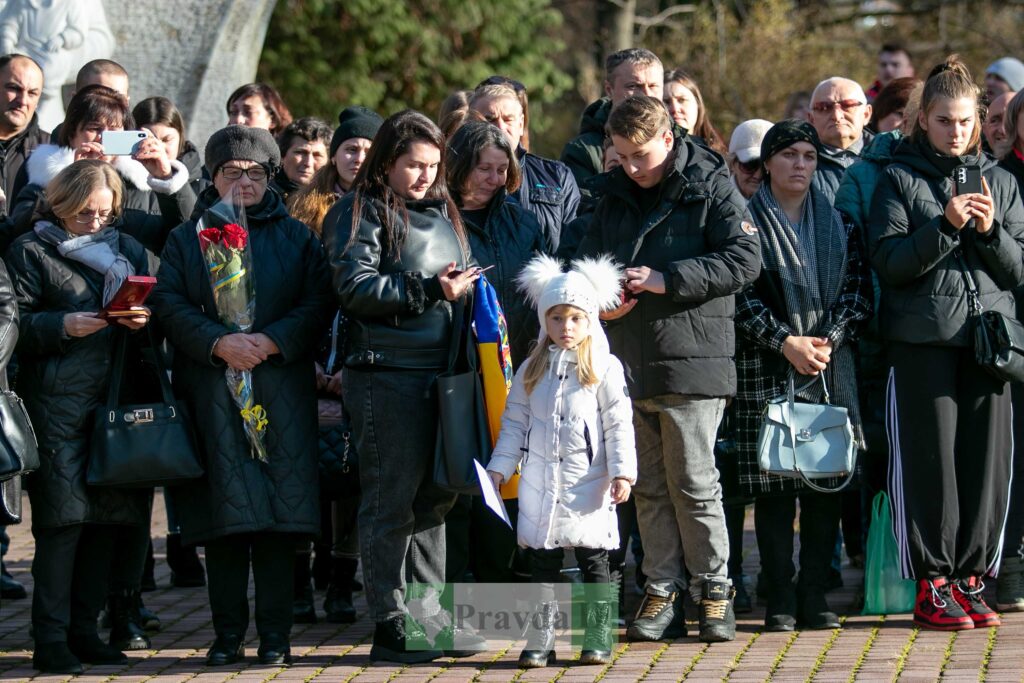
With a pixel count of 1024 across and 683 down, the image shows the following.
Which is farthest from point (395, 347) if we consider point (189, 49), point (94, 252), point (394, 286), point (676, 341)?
point (189, 49)

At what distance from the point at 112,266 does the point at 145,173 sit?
0.81 metres

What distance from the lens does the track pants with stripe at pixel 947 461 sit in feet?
20.4

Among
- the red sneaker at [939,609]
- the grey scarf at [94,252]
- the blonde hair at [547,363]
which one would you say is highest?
the grey scarf at [94,252]

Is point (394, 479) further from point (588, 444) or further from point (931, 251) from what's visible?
point (931, 251)

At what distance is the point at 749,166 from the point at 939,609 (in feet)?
7.75

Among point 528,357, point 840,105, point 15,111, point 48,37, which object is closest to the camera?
point 528,357

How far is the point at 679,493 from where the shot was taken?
6.08 m

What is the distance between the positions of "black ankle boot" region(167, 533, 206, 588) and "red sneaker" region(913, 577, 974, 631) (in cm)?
355

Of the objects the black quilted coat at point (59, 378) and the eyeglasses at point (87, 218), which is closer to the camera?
the black quilted coat at point (59, 378)

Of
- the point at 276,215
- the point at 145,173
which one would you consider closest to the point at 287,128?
the point at 145,173

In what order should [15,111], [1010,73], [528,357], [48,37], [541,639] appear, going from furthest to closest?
[48,37], [1010,73], [15,111], [528,357], [541,639]

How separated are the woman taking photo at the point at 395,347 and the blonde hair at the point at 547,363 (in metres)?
0.34

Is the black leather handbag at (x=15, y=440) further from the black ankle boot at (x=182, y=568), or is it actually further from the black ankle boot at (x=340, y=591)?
the black ankle boot at (x=182, y=568)

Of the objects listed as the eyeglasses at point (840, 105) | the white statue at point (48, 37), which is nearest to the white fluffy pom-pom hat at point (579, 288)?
the eyeglasses at point (840, 105)
